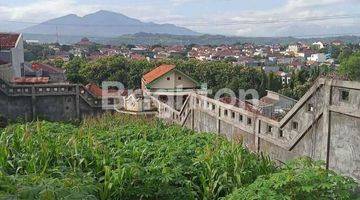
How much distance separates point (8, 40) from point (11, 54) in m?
1.41

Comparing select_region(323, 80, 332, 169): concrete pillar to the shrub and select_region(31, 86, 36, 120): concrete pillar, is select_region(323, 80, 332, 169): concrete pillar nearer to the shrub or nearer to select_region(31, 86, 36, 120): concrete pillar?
the shrub

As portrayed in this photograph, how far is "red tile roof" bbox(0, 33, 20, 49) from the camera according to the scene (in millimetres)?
23141

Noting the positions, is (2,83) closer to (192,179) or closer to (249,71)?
(192,179)

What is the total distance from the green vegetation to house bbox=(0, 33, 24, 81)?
14.3 m

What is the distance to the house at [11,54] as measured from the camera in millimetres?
21252

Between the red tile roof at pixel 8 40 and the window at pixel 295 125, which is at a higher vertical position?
the red tile roof at pixel 8 40

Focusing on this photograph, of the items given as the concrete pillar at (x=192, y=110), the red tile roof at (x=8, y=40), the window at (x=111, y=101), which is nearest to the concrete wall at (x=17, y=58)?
the red tile roof at (x=8, y=40)

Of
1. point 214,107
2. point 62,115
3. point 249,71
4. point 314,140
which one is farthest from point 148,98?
point 249,71

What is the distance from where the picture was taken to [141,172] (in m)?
5.78

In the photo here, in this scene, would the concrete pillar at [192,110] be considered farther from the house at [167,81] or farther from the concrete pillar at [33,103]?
the house at [167,81]

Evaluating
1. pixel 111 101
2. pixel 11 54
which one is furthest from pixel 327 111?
pixel 11 54

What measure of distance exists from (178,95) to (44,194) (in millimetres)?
19972

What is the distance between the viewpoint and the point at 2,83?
16.5 meters

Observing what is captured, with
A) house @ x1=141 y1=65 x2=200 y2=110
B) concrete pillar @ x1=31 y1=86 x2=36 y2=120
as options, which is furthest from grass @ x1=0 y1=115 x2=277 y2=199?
house @ x1=141 y1=65 x2=200 y2=110
